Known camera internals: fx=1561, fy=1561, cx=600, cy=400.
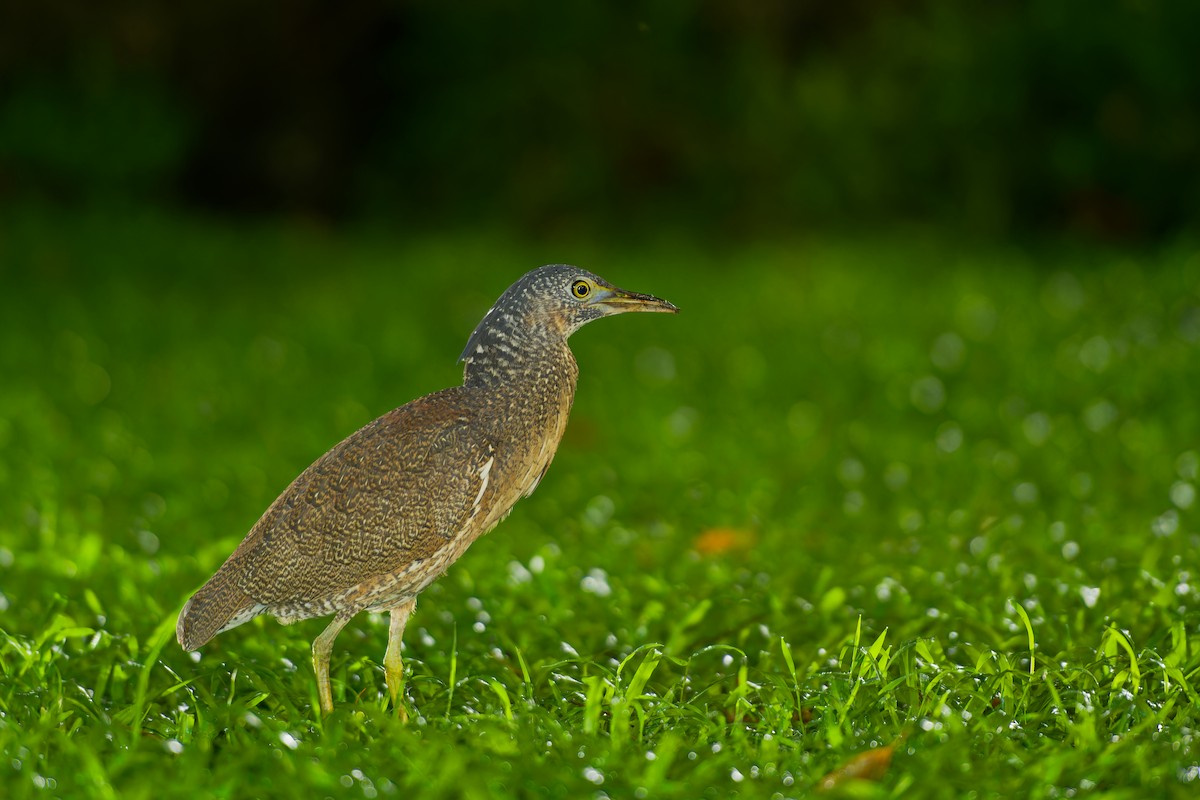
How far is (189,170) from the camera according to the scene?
17828 millimetres

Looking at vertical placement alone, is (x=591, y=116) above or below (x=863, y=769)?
below

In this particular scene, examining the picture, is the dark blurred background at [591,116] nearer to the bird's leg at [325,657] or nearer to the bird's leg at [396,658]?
the bird's leg at [396,658]

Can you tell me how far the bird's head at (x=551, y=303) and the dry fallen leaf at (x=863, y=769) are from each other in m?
1.09

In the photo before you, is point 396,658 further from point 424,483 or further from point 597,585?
point 597,585

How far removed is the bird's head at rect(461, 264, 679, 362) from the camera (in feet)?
11.8

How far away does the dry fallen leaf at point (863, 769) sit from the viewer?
3.32 metres

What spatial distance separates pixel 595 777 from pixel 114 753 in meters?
1.11

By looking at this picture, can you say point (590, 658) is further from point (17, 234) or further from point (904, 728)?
point (17, 234)

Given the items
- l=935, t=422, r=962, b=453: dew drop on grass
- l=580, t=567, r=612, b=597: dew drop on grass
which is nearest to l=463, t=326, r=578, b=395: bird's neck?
l=580, t=567, r=612, b=597: dew drop on grass

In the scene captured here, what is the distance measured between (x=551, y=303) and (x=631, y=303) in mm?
210

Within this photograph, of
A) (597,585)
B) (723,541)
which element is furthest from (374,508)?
(723,541)

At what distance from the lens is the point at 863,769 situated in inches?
131

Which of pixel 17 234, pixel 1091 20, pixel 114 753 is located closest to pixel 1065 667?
pixel 114 753

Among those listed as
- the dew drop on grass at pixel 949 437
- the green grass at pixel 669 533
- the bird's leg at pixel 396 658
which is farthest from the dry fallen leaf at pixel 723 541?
Result: the bird's leg at pixel 396 658
